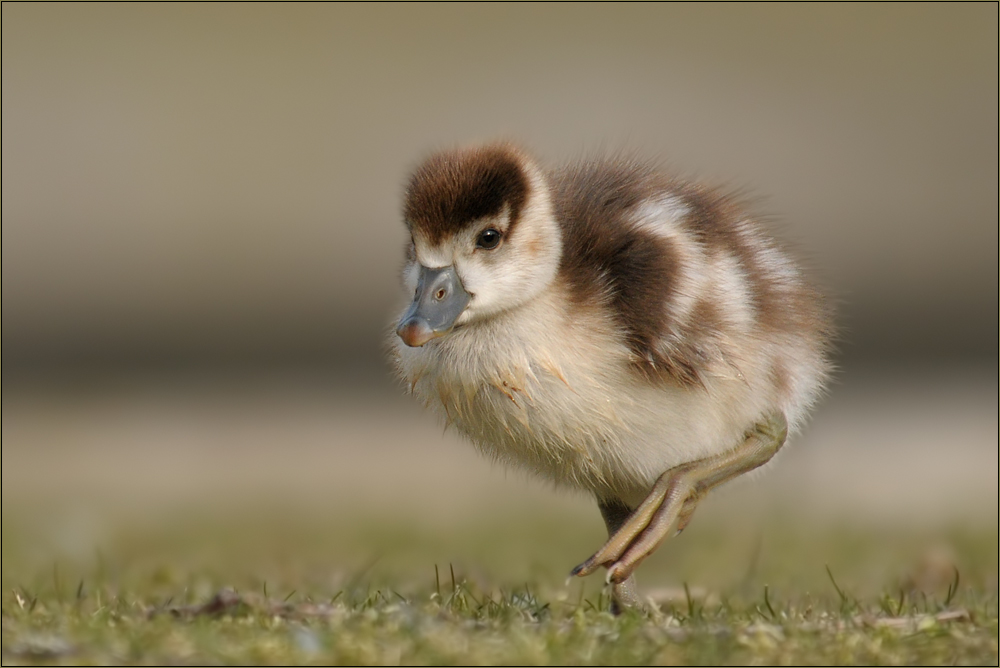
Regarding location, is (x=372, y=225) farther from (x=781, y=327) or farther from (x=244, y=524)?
(x=781, y=327)

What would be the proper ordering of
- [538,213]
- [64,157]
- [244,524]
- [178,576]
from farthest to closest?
1. [64,157]
2. [244,524]
3. [178,576]
4. [538,213]

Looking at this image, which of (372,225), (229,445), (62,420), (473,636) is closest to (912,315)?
(372,225)

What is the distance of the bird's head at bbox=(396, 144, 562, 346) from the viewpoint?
129 inches

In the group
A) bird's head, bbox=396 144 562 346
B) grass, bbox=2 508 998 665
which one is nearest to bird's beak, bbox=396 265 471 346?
bird's head, bbox=396 144 562 346

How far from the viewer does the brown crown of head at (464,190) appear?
328 centimetres

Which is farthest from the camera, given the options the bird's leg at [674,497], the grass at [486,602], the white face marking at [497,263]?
the white face marking at [497,263]

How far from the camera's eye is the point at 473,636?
2785mm

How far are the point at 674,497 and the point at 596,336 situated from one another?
16.6 inches

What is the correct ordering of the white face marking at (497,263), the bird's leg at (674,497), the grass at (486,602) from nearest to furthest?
1. the grass at (486,602)
2. the bird's leg at (674,497)
3. the white face marking at (497,263)

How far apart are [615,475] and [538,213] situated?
67 cm

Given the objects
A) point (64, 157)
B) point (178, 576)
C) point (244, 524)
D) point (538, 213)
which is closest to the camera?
point (538, 213)

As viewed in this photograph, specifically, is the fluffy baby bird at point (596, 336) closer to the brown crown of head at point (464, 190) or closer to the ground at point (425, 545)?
the brown crown of head at point (464, 190)

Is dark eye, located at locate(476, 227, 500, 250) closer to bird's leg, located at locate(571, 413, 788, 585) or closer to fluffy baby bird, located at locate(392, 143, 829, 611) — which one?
fluffy baby bird, located at locate(392, 143, 829, 611)

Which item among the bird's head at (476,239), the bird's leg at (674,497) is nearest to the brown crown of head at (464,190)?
the bird's head at (476,239)
